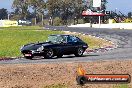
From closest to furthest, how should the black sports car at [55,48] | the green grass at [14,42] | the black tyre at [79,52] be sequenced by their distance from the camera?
the black sports car at [55,48] < the black tyre at [79,52] < the green grass at [14,42]

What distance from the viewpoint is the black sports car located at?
21031 mm

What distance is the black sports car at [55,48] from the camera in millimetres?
21031

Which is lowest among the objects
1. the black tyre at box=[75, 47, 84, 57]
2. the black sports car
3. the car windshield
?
the black tyre at box=[75, 47, 84, 57]

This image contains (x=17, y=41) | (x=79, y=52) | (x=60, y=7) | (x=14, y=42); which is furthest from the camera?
(x=60, y=7)

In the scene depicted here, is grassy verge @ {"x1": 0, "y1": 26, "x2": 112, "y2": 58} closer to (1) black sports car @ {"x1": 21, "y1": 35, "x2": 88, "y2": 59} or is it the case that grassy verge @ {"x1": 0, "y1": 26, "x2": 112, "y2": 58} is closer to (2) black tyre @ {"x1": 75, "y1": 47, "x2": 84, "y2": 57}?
(1) black sports car @ {"x1": 21, "y1": 35, "x2": 88, "y2": 59}

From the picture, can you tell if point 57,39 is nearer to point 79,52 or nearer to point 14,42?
point 79,52

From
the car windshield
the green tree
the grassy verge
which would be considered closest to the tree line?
the green tree

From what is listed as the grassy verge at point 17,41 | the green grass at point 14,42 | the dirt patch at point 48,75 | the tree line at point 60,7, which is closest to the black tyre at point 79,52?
the grassy verge at point 17,41

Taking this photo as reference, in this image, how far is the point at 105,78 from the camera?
6062mm

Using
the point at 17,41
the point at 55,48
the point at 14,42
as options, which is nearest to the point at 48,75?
the point at 55,48

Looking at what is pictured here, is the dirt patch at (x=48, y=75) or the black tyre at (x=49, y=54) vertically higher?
the dirt patch at (x=48, y=75)

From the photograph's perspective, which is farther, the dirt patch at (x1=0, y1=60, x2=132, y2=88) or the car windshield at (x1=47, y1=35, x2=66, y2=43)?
the car windshield at (x1=47, y1=35, x2=66, y2=43)

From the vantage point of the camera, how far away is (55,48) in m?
21.5

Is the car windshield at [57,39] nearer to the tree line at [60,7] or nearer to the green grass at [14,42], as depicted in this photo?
the green grass at [14,42]
